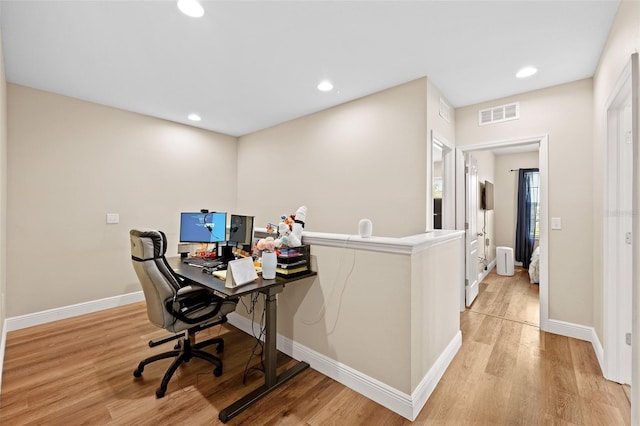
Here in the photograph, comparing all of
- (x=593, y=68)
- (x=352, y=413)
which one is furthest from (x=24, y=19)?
(x=593, y=68)

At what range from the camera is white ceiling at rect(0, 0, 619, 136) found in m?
Answer: 1.95

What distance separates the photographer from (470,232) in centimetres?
375

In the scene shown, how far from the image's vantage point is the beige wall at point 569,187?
281 centimetres

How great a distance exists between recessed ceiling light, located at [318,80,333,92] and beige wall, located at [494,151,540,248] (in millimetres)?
5136

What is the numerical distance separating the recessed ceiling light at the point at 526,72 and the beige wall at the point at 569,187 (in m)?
0.44

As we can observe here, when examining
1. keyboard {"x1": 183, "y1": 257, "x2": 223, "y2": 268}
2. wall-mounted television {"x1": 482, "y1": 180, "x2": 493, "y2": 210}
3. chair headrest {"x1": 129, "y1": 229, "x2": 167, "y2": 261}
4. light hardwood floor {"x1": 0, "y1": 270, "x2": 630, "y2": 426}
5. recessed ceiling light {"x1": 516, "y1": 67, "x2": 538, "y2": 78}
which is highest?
recessed ceiling light {"x1": 516, "y1": 67, "x2": 538, "y2": 78}

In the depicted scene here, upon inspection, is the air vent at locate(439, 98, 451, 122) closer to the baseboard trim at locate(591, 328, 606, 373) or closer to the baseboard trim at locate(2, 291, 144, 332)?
the baseboard trim at locate(591, 328, 606, 373)

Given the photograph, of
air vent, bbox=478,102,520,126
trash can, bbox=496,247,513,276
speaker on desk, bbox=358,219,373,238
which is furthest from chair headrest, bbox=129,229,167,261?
trash can, bbox=496,247,513,276

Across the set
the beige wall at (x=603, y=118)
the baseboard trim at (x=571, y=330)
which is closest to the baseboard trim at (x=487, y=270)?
the baseboard trim at (x=571, y=330)

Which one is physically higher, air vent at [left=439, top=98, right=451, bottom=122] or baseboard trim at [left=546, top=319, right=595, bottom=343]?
air vent at [left=439, top=98, right=451, bottom=122]

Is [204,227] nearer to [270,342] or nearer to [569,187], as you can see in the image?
[270,342]

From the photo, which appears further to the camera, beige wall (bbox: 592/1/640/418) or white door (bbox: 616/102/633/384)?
white door (bbox: 616/102/633/384)

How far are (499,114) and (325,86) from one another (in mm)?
2082

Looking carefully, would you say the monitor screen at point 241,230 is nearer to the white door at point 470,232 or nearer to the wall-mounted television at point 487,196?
the white door at point 470,232
